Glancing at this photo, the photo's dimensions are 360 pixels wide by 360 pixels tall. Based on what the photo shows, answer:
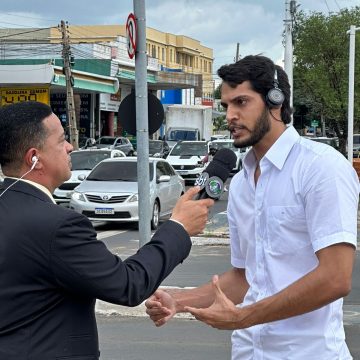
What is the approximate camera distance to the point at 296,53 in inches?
1499

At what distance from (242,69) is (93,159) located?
18.7m

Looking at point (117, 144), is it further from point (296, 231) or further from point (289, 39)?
point (296, 231)

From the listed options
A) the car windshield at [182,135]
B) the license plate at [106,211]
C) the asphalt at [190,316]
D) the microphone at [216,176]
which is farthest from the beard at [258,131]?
the car windshield at [182,135]

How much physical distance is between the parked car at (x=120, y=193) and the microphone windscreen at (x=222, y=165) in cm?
1291

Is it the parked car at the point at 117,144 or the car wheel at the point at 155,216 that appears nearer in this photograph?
the car wheel at the point at 155,216

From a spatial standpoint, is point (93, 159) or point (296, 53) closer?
point (93, 159)

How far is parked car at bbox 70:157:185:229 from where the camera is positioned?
629 inches

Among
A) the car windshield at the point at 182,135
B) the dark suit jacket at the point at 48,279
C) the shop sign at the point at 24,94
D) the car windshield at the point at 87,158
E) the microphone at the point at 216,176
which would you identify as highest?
the shop sign at the point at 24,94

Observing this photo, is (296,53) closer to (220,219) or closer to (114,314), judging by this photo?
(220,219)

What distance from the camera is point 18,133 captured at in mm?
2477

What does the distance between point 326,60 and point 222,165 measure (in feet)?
116

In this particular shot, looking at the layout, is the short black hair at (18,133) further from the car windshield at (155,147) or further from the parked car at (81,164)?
the car windshield at (155,147)

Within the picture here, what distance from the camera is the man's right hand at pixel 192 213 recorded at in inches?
106

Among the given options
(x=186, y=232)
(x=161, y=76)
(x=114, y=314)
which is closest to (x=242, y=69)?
(x=186, y=232)
